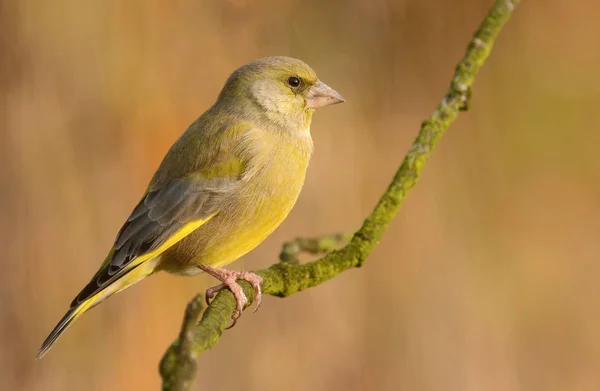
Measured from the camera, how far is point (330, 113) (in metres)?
5.47

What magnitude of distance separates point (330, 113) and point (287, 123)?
243 centimetres

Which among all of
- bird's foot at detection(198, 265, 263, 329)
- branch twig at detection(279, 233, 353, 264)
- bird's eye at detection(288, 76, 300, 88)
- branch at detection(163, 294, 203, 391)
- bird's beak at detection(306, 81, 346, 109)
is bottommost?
branch at detection(163, 294, 203, 391)

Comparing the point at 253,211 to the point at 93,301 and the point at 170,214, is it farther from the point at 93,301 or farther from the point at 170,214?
the point at 93,301

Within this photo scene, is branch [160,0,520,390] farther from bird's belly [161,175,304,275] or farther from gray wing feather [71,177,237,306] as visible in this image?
gray wing feather [71,177,237,306]

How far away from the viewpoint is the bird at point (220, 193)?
283 centimetres

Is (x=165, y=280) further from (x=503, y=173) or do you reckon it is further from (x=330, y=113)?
(x=503, y=173)

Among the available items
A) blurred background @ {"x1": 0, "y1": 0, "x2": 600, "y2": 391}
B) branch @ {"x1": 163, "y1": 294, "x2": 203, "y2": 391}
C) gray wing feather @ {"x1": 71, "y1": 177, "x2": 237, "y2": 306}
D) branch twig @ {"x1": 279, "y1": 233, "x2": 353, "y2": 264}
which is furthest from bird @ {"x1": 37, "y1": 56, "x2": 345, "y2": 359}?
blurred background @ {"x1": 0, "y1": 0, "x2": 600, "y2": 391}

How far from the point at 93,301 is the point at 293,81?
3.68 ft

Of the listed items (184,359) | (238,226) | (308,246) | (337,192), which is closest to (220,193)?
(238,226)

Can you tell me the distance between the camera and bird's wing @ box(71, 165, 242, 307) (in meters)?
2.78

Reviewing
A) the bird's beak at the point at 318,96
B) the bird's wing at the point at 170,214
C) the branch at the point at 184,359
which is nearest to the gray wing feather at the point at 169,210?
the bird's wing at the point at 170,214

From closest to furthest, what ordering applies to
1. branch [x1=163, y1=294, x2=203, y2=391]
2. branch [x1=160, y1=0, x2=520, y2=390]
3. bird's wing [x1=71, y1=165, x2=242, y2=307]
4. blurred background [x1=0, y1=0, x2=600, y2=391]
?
branch [x1=163, y1=294, x2=203, y2=391] < branch [x1=160, y1=0, x2=520, y2=390] < bird's wing [x1=71, y1=165, x2=242, y2=307] < blurred background [x1=0, y1=0, x2=600, y2=391]

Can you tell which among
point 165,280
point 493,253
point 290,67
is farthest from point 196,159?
point 493,253

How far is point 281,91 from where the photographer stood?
3.10 metres
